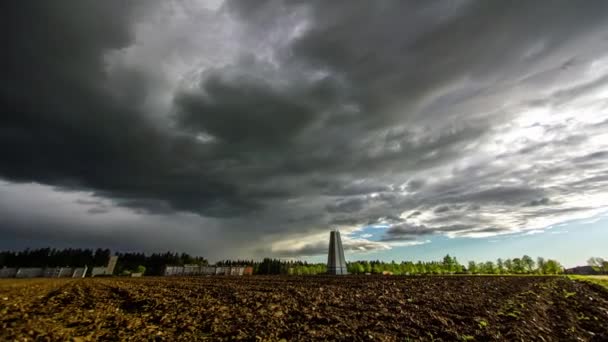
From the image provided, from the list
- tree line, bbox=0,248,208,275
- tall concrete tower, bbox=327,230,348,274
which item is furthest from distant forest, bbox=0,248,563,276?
tall concrete tower, bbox=327,230,348,274

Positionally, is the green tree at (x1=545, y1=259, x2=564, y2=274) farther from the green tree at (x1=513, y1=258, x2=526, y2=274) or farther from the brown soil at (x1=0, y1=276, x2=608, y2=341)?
the brown soil at (x1=0, y1=276, x2=608, y2=341)

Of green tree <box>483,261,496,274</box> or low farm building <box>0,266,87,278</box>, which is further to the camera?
green tree <box>483,261,496,274</box>

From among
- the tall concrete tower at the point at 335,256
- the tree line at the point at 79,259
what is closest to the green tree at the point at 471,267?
the tall concrete tower at the point at 335,256

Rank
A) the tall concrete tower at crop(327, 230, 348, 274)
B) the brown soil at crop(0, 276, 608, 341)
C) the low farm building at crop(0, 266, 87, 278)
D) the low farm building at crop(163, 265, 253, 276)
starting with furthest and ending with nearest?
the low farm building at crop(163, 265, 253, 276), the tall concrete tower at crop(327, 230, 348, 274), the low farm building at crop(0, 266, 87, 278), the brown soil at crop(0, 276, 608, 341)

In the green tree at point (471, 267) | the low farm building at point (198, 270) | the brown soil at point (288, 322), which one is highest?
the green tree at point (471, 267)

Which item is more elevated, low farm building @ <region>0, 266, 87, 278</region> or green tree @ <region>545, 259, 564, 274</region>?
green tree @ <region>545, 259, 564, 274</region>

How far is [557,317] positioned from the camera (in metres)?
16.3

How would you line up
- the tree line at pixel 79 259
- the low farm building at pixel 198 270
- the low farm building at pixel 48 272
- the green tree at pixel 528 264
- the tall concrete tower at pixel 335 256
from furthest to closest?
1. the green tree at pixel 528 264
2. the tree line at pixel 79 259
3. the low farm building at pixel 198 270
4. the tall concrete tower at pixel 335 256
5. the low farm building at pixel 48 272

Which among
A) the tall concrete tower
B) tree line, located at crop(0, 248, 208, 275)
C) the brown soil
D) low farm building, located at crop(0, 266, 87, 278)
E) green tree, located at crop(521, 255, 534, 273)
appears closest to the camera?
the brown soil

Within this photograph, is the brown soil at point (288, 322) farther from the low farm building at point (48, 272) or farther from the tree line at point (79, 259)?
the tree line at point (79, 259)

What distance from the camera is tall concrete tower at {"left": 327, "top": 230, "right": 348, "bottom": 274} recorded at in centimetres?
8500

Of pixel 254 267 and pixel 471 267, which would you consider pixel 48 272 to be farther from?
pixel 471 267

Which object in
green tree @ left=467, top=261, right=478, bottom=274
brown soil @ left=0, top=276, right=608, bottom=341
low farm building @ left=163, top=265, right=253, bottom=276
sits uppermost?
green tree @ left=467, top=261, right=478, bottom=274

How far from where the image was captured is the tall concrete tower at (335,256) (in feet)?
279
